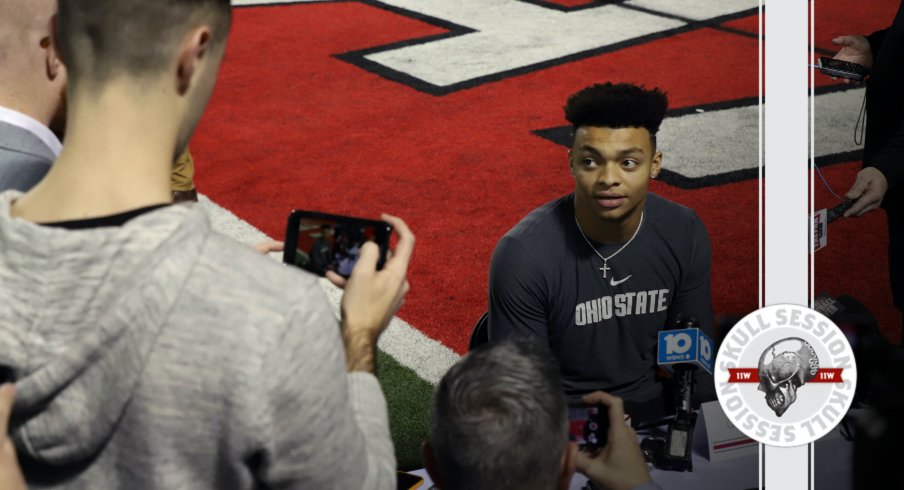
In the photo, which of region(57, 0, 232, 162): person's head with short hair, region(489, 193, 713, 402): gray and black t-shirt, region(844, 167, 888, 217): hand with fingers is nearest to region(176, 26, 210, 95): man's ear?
region(57, 0, 232, 162): person's head with short hair

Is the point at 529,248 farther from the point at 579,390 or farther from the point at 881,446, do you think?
the point at 881,446

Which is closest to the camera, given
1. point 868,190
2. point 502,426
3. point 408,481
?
point 502,426

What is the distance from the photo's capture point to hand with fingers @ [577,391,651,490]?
2.05 m

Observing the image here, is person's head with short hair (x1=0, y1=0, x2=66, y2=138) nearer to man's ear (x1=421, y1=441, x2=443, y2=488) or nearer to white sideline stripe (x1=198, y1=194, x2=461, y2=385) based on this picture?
man's ear (x1=421, y1=441, x2=443, y2=488)

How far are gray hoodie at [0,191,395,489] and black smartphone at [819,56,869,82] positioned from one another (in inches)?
121

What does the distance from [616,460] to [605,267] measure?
111cm

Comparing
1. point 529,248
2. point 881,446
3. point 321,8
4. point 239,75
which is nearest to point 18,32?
point 529,248

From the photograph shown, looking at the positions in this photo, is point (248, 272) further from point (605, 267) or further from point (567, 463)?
point (605, 267)

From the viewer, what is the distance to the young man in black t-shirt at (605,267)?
3.08 metres

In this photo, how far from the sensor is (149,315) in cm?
123

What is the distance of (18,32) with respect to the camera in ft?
7.14

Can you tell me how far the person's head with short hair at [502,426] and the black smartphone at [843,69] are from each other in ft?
8.48

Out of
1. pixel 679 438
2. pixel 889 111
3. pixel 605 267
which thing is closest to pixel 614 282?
pixel 605 267

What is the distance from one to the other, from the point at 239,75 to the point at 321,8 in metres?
2.30
